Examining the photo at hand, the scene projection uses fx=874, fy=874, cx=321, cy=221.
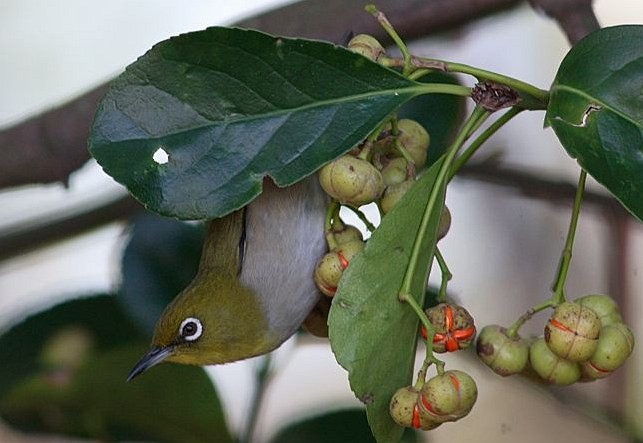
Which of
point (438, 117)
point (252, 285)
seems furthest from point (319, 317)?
point (438, 117)

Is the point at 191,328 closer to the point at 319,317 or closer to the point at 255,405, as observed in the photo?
the point at 319,317

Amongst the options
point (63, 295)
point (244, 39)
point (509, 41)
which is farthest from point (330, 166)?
point (63, 295)

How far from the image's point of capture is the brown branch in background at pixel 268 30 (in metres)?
0.84

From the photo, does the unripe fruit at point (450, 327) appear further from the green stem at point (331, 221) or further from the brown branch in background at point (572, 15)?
the brown branch in background at point (572, 15)

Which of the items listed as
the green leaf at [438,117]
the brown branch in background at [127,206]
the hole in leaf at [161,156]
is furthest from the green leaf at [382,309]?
the brown branch in background at [127,206]

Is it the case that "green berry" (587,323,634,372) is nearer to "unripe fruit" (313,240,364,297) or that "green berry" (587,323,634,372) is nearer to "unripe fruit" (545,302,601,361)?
"unripe fruit" (545,302,601,361)

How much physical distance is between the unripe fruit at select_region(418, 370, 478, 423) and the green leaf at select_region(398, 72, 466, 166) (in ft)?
1.21

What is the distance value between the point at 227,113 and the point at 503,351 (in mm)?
186

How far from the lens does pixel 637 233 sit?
813mm

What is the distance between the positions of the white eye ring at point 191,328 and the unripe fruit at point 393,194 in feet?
0.48

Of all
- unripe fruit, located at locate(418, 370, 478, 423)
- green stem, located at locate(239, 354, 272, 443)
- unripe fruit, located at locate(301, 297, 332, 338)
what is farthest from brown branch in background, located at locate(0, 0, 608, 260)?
unripe fruit, located at locate(418, 370, 478, 423)

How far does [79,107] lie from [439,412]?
632mm

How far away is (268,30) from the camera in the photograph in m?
0.88

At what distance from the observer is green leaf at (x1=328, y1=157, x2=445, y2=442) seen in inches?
16.2
